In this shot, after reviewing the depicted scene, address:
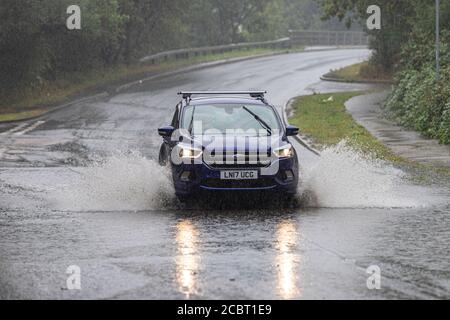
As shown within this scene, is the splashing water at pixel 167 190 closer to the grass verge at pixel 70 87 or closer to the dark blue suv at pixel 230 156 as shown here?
the dark blue suv at pixel 230 156

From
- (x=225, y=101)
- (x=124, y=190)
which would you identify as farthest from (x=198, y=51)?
(x=124, y=190)

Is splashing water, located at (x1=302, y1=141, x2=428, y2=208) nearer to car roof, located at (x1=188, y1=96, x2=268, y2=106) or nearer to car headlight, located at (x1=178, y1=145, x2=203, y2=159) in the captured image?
car roof, located at (x1=188, y1=96, x2=268, y2=106)

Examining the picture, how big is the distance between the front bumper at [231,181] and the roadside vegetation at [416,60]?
1095 cm

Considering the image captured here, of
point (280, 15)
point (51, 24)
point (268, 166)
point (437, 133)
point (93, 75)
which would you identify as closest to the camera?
point (268, 166)

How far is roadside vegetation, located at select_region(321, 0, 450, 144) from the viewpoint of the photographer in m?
27.3

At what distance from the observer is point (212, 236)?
1224 centimetres

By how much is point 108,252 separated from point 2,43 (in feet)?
91.6

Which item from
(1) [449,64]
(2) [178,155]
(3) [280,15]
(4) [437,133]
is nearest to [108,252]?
(2) [178,155]

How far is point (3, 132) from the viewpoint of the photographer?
96.8 ft

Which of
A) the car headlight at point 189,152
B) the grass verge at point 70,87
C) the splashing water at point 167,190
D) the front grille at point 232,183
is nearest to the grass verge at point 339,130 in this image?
the splashing water at point 167,190

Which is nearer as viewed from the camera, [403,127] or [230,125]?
[230,125]

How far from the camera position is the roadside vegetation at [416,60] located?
89.7 ft
